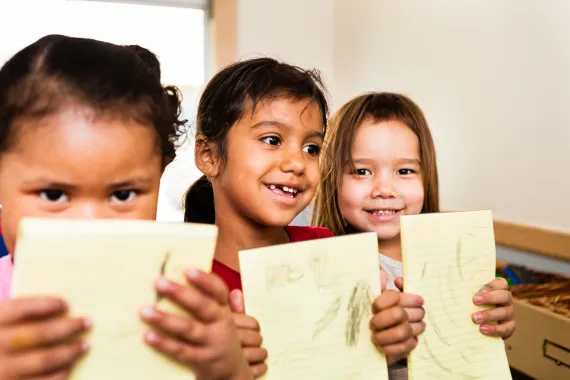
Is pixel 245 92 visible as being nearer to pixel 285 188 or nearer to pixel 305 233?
pixel 285 188

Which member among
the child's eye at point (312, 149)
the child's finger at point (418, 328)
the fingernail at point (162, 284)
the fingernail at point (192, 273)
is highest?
the child's eye at point (312, 149)

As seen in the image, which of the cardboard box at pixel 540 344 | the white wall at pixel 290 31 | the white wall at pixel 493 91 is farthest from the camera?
the white wall at pixel 290 31

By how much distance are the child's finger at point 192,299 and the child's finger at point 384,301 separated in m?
0.29

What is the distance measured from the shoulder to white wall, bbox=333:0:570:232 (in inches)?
47.0

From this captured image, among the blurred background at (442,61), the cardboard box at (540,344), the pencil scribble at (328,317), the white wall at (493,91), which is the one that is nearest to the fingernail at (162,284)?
the pencil scribble at (328,317)

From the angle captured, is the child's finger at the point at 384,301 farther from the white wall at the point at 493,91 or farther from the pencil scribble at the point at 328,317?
the white wall at the point at 493,91

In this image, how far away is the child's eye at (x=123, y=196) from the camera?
0.58 metres

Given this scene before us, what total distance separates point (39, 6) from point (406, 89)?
1974 mm

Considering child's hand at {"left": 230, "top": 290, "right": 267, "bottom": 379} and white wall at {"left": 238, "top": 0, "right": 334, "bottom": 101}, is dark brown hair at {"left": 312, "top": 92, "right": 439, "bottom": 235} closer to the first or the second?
child's hand at {"left": 230, "top": 290, "right": 267, "bottom": 379}

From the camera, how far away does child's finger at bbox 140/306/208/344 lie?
1.58 ft

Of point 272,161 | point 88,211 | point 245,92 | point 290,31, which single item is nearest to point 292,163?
point 272,161

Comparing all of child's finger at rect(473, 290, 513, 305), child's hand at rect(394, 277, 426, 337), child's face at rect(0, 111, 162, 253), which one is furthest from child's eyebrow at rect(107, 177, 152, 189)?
child's finger at rect(473, 290, 513, 305)

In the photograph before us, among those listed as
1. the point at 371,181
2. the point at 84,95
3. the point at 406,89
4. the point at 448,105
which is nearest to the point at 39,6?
the point at 406,89

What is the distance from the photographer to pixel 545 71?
6.23 ft
